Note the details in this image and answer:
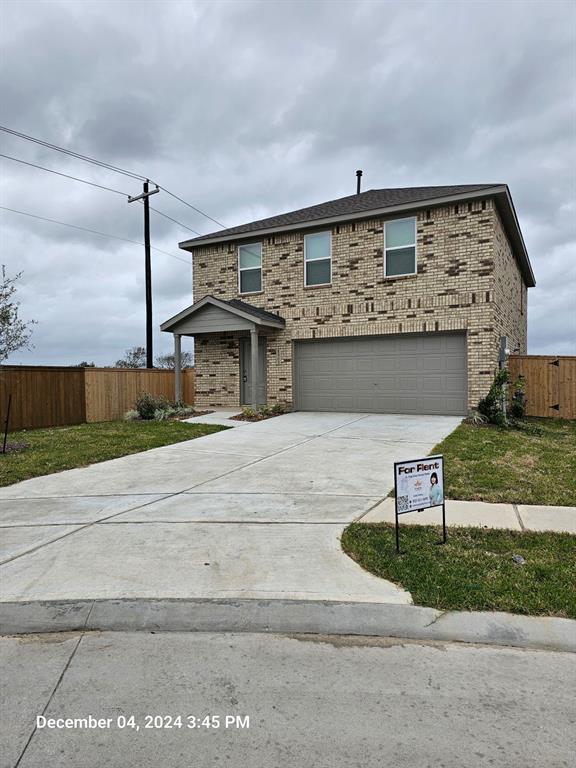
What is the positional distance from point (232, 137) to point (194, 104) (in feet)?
8.74

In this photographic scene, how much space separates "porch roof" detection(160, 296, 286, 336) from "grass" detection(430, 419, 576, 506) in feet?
22.1

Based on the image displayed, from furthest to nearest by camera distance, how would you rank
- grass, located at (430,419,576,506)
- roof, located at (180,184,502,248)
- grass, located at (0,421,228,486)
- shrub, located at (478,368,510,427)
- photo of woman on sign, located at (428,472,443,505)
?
1. roof, located at (180,184,502,248)
2. shrub, located at (478,368,510,427)
3. grass, located at (0,421,228,486)
4. grass, located at (430,419,576,506)
5. photo of woman on sign, located at (428,472,443,505)

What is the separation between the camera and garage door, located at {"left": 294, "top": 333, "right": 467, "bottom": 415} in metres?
14.3

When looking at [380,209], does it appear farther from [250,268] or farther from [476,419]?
[476,419]

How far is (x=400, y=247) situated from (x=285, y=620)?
523 inches

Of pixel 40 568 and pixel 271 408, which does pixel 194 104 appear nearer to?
pixel 271 408

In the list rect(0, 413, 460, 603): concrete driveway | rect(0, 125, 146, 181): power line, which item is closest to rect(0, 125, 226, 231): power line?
rect(0, 125, 146, 181): power line

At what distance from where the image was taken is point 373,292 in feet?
49.6

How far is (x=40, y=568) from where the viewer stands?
410cm

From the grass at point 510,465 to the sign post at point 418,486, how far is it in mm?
1596

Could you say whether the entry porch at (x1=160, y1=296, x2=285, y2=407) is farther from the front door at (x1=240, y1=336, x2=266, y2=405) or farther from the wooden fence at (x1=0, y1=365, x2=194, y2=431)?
the wooden fence at (x1=0, y1=365, x2=194, y2=431)

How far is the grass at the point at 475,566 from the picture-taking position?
11.2 feet

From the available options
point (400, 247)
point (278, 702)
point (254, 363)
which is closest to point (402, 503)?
point (278, 702)

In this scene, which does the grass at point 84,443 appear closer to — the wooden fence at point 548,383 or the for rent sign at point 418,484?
the for rent sign at point 418,484
